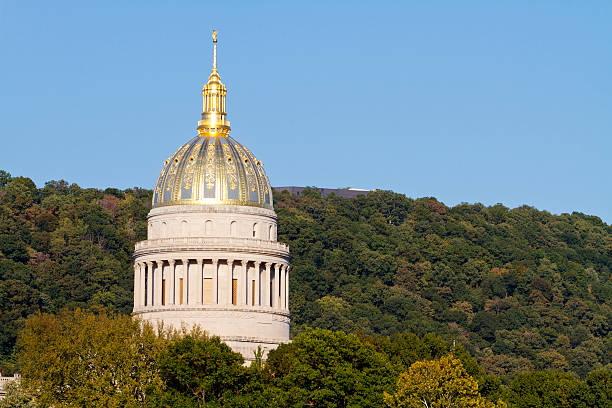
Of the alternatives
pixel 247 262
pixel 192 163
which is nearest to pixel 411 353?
pixel 247 262

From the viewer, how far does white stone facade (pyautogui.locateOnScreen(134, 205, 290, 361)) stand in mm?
136875

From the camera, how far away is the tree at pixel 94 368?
114m

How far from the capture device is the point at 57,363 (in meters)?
115

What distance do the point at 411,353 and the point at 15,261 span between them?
83.8 meters

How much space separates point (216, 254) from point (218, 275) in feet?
6.43

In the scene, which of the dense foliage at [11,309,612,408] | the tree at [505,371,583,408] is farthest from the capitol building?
the tree at [505,371,583,408]

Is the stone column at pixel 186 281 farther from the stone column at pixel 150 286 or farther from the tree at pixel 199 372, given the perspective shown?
the tree at pixel 199 372

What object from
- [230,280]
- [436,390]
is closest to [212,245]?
[230,280]

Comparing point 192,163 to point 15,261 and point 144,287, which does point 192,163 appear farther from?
point 15,261

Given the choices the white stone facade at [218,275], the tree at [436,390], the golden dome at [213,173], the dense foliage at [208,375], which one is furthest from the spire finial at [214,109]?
the tree at [436,390]

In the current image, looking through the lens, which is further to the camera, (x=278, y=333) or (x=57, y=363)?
(x=278, y=333)

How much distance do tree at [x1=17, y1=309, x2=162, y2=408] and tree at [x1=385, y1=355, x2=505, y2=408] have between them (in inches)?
693

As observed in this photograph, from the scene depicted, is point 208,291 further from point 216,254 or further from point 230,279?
point 216,254

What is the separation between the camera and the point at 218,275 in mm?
138125
